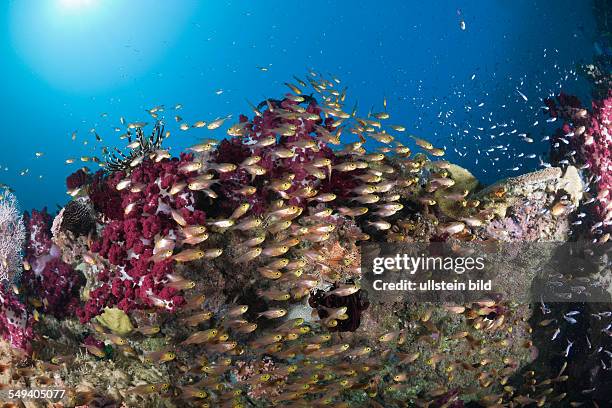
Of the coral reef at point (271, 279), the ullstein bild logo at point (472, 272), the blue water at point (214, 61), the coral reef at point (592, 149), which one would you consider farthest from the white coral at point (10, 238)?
the blue water at point (214, 61)

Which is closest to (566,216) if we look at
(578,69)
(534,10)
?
(578,69)

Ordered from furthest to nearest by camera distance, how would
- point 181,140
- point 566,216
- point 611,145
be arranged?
point 181,140, point 611,145, point 566,216

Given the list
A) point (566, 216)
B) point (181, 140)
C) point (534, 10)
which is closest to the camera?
point (566, 216)

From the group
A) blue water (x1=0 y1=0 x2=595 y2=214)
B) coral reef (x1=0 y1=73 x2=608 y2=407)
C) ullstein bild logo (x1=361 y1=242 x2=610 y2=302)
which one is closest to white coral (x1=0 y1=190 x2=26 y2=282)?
coral reef (x1=0 y1=73 x2=608 y2=407)

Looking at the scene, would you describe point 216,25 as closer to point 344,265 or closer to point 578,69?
point 578,69

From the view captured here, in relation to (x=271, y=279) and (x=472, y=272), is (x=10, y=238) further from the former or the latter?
(x=472, y=272)

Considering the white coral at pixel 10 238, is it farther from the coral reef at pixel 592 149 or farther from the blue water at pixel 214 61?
the blue water at pixel 214 61

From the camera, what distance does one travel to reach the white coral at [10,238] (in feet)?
22.9

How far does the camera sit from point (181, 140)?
101m

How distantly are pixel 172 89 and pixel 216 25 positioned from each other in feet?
54.9

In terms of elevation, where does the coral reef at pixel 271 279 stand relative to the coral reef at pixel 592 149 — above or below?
below

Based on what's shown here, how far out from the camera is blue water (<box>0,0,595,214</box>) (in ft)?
243

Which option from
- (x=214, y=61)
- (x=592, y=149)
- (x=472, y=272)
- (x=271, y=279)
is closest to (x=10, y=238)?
(x=271, y=279)

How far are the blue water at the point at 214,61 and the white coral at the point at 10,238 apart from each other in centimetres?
5907
